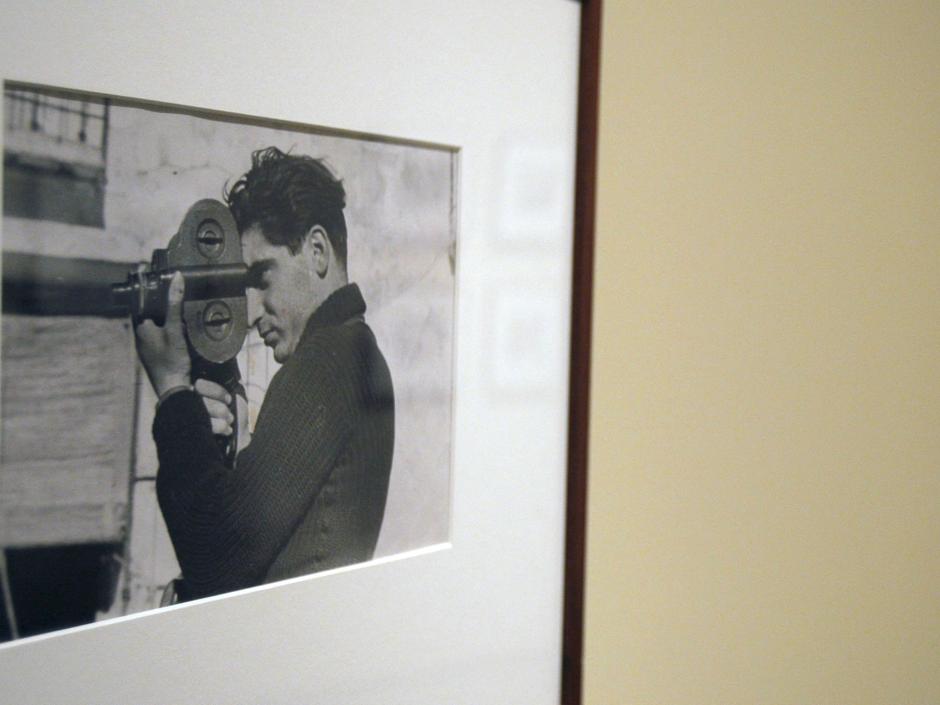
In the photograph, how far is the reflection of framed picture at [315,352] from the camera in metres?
0.48

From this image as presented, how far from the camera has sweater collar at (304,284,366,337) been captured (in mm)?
619

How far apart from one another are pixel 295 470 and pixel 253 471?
4cm

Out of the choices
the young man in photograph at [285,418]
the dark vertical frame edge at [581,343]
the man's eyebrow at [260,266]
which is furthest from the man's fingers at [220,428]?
the dark vertical frame edge at [581,343]

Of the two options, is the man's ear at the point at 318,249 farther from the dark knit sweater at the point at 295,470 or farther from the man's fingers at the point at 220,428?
the man's fingers at the point at 220,428

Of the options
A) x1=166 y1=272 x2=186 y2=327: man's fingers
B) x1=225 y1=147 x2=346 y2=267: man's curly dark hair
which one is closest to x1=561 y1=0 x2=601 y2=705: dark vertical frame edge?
x1=225 y1=147 x2=346 y2=267: man's curly dark hair

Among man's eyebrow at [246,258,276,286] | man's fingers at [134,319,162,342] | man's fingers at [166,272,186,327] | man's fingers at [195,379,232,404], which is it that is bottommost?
man's fingers at [195,379,232,404]

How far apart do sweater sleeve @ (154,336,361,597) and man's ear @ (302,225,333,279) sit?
0.21ft

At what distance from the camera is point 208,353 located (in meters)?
0.55

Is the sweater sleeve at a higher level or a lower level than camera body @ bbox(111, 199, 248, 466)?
lower

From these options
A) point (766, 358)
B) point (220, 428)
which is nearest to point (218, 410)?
point (220, 428)

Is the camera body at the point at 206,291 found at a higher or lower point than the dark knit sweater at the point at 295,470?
higher

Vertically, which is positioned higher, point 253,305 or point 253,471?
point 253,305

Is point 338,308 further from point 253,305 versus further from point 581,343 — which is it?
point 581,343

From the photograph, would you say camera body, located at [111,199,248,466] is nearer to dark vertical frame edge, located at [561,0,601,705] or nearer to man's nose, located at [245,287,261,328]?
man's nose, located at [245,287,261,328]
